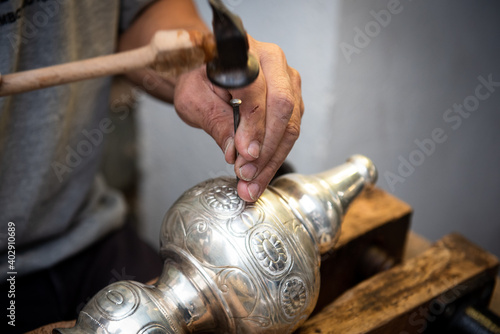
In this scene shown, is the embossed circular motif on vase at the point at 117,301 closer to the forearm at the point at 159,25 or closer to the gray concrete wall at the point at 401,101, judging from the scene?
the forearm at the point at 159,25

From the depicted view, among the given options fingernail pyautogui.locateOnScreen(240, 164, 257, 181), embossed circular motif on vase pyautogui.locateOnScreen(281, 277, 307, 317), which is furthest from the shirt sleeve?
embossed circular motif on vase pyautogui.locateOnScreen(281, 277, 307, 317)

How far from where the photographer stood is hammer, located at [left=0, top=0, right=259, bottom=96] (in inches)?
16.9

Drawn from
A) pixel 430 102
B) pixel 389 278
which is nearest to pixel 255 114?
pixel 389 278

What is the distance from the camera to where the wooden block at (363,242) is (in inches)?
33.6

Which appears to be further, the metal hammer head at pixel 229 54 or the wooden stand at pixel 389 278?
the wooden stand at pixel 389 278

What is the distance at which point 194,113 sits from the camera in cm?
65

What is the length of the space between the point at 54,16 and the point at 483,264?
3.20ft

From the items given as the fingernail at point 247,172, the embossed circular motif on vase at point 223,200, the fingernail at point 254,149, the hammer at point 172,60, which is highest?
the hammer at point 172,60

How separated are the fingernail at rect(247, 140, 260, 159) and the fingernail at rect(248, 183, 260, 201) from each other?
0.13 ft

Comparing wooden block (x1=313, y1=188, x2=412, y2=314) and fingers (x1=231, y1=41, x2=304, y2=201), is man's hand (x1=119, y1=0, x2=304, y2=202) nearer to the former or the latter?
fingers (x1=231, y1=41, x2=304, y2=201)

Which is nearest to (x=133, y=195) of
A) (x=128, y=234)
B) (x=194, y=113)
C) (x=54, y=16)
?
(x=128, y=234)

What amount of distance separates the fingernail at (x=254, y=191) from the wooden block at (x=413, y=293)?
9.4 inches

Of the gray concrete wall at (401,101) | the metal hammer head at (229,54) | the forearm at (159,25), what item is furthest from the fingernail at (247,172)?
the gray concrete wall at (401,101)

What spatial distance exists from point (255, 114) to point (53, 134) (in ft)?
1.85
